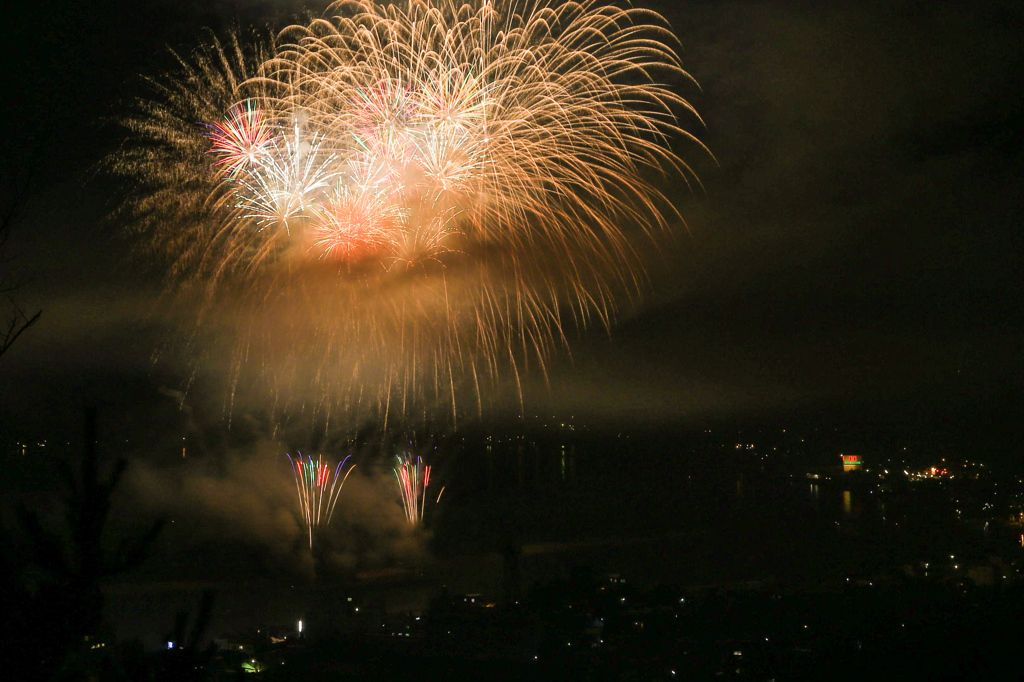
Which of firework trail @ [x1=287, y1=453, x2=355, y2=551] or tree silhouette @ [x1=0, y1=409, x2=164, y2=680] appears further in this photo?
firework trail @ [x1=287, y1=453, x2=355, y2=551]

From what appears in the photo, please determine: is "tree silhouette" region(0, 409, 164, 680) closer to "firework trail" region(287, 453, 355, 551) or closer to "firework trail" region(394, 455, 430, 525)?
"firework trail" region(394, 455, 430, 525)

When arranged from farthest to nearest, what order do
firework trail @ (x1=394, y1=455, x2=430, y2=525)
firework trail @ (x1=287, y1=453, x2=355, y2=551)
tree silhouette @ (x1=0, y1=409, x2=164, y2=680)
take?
firework trail @ (x1=287, y1=453, x2=355, y2=551) < firework trail @ (x1=394, y1=455, x2=430, y2=525) < tree silhouette @ (x1=0, y1=409, x2=164, y2=680)

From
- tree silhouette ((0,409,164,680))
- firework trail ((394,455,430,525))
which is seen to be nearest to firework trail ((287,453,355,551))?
firework trail ((394,455,430,525))

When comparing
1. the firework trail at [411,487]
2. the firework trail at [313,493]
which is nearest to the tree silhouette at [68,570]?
the firework trail at [411,487]

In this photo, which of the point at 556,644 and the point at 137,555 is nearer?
the point at 137,555

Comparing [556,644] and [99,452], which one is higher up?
[99,452]

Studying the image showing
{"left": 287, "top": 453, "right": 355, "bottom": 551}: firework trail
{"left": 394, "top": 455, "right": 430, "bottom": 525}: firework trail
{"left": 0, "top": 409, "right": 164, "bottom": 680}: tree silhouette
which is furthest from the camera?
{"left": 287, "top": 453, "right": 355, "bottom": 551}: firework trail

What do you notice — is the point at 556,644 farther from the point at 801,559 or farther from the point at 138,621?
the point at 801,559

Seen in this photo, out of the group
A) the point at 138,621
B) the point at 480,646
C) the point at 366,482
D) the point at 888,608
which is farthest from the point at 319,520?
the point at 888,608
